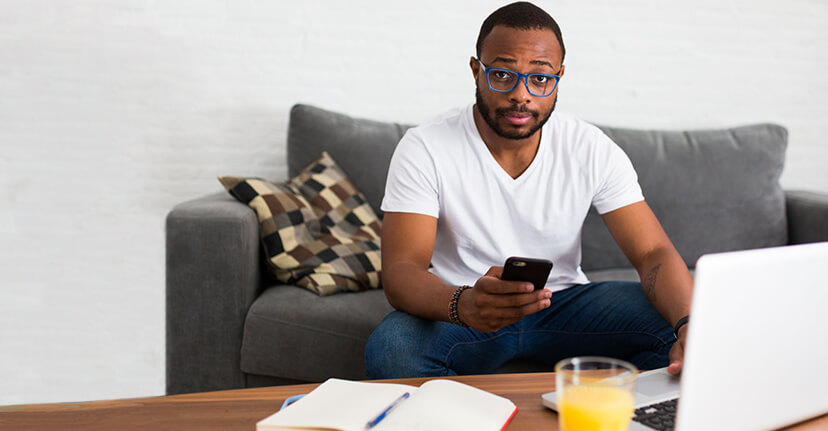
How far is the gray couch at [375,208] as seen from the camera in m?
1.60

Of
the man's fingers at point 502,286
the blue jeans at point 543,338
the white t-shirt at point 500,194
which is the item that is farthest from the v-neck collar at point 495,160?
the man's fingers at point 502,286

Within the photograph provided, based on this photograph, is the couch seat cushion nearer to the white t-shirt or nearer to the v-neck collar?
the white t-shirt

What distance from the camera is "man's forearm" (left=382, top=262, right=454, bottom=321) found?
4.18 ft

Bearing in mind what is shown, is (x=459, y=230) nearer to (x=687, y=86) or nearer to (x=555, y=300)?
(x=555, y=300)

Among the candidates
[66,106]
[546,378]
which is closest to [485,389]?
[546,378]

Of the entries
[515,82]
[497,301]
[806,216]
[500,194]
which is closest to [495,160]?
[500,194]

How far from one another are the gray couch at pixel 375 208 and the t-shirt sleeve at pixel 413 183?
33 centimetres

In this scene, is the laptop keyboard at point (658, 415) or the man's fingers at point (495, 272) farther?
the man's fingers at point (495, 272)

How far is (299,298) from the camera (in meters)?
1.68

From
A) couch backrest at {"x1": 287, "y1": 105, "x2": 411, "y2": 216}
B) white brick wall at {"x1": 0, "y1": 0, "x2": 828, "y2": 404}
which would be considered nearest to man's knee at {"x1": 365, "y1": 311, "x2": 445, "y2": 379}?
couch backrest at {"x1": 287, "y1": 105, "x2": 411, "y2": 216}

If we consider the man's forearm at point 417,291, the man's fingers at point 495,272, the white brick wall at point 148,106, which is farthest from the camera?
the white brick wall at point 148,106

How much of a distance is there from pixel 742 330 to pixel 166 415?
2.27 ft

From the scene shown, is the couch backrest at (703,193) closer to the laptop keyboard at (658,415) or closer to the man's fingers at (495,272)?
the man's fingers at (495,272)

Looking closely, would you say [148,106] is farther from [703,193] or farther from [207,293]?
[703,193]
